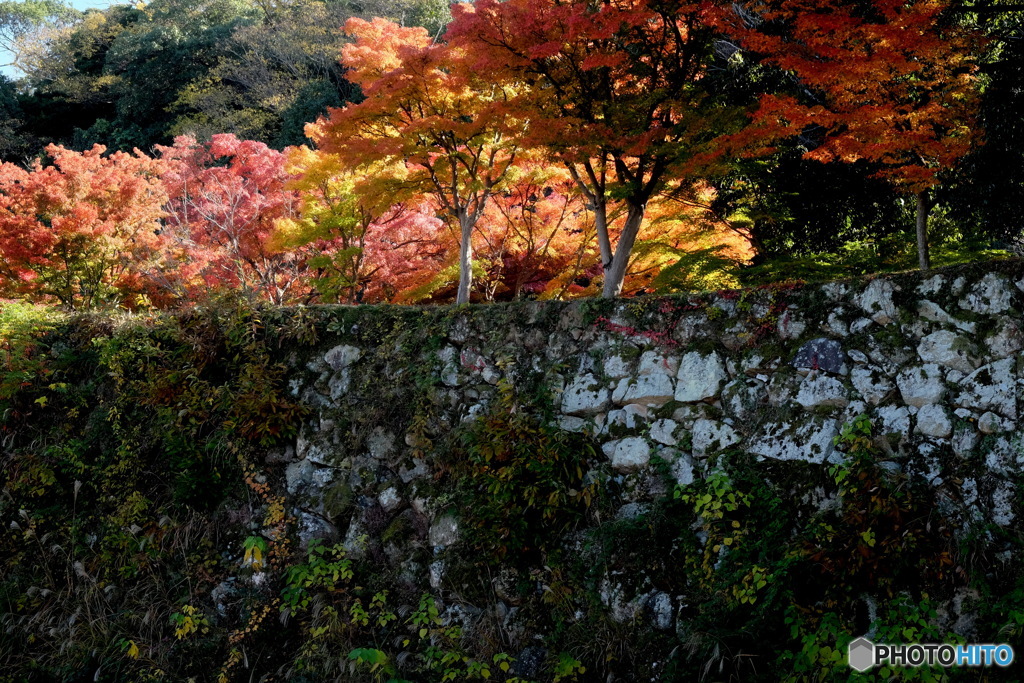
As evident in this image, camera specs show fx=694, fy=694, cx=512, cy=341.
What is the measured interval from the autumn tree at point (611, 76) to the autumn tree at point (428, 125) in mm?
591

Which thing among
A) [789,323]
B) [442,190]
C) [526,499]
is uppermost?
[442,190]

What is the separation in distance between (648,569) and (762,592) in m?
0.81

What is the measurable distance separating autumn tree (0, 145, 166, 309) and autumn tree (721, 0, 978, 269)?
10.5 m

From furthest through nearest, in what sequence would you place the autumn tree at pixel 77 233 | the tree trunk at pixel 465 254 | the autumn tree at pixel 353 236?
the autumn tree at pixel 77 233 < the autumn tree at pixel 353 236 < the tree trunk at pixel 465 254

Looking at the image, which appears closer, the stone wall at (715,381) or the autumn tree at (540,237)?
the stone wall at (715,381)

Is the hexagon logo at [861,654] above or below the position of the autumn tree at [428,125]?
below

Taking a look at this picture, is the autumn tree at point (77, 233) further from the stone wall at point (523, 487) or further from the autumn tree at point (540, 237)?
the autumn tree at point (540, 237)

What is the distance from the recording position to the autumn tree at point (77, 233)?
1187 cm

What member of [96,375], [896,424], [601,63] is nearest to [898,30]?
[601,63]

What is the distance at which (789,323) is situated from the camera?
5.52 meters

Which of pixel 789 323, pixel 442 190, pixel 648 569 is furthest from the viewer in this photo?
pixel 442 190

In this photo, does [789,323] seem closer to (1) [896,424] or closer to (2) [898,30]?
(1) [896,424]
